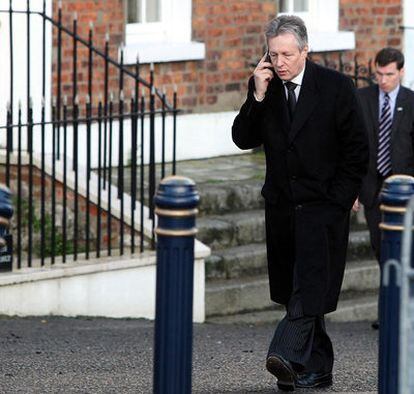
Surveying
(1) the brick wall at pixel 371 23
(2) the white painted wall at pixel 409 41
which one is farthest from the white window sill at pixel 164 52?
(2) the white painted wall at pixel 409 41

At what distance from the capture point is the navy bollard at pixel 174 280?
5828 millimetres

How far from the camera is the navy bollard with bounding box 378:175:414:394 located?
5867 mm

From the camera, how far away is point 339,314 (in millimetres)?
10680

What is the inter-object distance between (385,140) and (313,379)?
2.54 metres

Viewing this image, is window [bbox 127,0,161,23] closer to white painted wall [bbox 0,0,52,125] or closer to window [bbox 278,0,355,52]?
white painted wall [bbox 0,0,52,125]

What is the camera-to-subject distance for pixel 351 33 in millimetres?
13609

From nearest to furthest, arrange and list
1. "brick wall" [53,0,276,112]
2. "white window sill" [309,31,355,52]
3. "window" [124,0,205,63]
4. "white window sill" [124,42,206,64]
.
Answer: "brick wall" [53,0,276,112]
"white window sill" [124,42,206,64]
"window" [124,0,205,63]
"white window sill" [309,31,355,52]

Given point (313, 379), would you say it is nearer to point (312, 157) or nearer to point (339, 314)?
point (312, 157)

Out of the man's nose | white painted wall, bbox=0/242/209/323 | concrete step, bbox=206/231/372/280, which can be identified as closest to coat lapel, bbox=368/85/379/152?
white painted wall, bbox=0/242/209/323

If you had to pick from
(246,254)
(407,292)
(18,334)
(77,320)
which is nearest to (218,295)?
(246,254)

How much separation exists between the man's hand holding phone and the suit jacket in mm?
2444

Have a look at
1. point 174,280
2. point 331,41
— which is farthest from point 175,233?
point 331,41

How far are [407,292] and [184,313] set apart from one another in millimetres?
1227

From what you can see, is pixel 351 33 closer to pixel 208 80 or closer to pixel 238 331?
pixel 208 80
